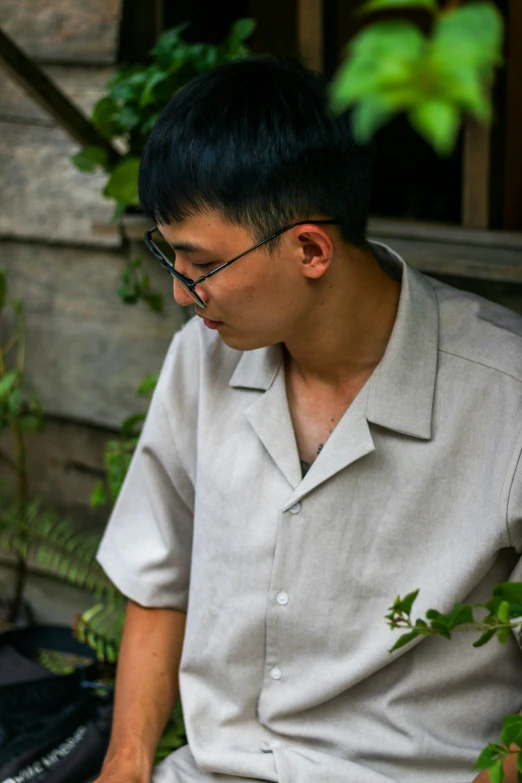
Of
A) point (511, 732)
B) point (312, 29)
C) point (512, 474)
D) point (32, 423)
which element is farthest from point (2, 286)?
point (511, 732)

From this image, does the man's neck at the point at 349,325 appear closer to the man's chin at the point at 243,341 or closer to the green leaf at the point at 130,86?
the man's chin at the point at 243,341

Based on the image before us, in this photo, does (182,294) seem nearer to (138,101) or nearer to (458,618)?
(458,618)

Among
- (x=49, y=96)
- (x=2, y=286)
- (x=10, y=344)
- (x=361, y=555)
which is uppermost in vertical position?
(x=49, y=96)

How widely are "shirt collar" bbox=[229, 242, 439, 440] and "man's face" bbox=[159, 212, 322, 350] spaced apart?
0.17 meters

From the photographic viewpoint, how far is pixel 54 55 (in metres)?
2.63

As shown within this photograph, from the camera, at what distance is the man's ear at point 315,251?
154 cm

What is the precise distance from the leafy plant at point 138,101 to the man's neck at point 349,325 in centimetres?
71

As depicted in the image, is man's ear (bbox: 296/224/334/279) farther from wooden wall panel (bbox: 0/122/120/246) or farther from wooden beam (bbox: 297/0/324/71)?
wooden wall panel (bbox: 0/122/120/246)

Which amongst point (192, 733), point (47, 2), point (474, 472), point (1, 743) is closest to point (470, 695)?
point (474, 472)

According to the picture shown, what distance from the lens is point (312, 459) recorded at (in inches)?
68.3

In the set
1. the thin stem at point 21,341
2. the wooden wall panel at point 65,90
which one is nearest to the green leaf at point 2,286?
the thin stem at point 21,341

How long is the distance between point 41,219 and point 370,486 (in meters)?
1.57

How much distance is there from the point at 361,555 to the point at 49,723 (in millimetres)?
957

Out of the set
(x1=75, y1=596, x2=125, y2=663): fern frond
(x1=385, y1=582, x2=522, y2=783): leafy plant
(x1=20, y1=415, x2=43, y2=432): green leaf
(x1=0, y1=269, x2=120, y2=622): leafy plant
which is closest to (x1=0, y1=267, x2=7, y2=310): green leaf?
(x1=0, y1=269, x2=120, y2=622): leafy plant
